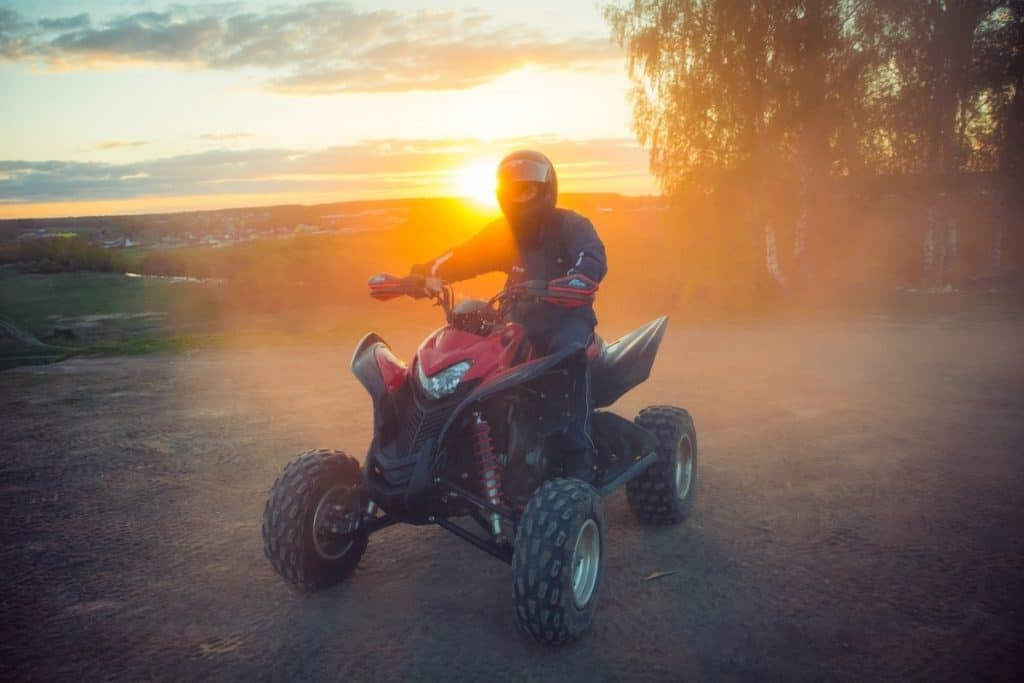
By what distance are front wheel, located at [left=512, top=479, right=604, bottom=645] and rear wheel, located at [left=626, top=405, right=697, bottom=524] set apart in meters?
1.39

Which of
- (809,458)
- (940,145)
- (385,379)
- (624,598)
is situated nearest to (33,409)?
(385,379)

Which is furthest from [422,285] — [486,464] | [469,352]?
[486,464]

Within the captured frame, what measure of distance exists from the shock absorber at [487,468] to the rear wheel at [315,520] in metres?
0.81

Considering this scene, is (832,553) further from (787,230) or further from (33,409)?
(787,230)

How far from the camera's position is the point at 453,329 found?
156 inches

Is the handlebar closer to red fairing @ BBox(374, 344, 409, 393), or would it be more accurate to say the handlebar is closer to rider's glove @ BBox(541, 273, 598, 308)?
rider's glove @ BBox(541, 273, 598, 308)

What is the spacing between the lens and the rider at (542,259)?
4.29m

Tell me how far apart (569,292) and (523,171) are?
39.9 inches

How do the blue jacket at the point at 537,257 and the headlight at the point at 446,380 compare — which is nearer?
the headlight at the point at 446,380

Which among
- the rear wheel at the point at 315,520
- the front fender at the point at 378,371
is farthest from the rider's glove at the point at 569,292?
the rear wheel at the point at 315,520

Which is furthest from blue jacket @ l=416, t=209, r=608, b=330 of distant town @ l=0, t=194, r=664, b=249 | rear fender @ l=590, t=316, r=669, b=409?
distant town @ l=0, t=194, r=664, b=249

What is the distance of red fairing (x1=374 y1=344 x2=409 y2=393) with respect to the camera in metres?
3.97

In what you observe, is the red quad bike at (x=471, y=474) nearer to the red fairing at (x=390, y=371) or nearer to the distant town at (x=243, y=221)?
the red fairing at (x=390, y=371)

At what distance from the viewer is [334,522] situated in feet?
13.5
